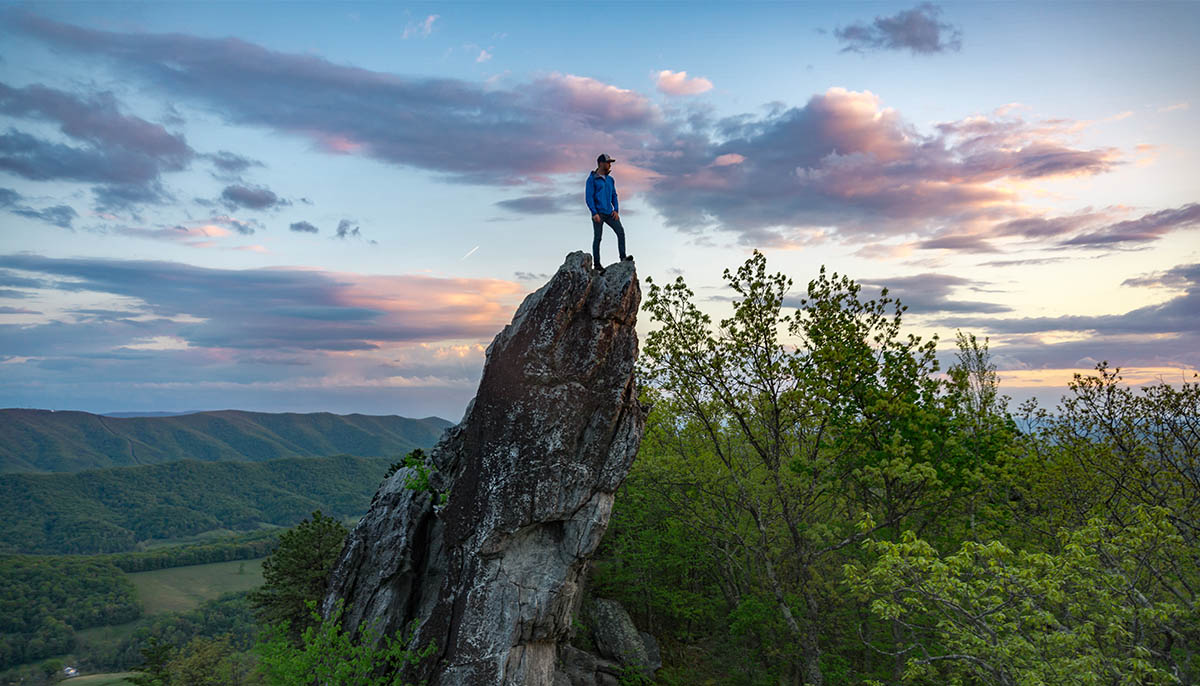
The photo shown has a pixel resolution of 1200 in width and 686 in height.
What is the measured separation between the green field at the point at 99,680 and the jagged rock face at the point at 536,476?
127 meters

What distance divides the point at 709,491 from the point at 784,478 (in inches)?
161

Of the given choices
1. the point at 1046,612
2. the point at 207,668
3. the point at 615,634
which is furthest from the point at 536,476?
the point at 207,668

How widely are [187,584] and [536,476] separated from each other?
212 m

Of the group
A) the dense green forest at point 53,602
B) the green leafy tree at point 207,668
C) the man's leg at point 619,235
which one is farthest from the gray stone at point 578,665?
the dense green forest at point 53,602

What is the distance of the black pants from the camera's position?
74.7ft

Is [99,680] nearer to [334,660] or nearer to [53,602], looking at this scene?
[53,602]

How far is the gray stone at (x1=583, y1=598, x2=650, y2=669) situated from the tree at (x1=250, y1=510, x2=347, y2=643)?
16.3 metres

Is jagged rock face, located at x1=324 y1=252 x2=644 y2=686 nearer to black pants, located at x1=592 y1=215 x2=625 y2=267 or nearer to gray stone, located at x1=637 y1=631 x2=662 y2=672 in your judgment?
black pants, located at x1=592 y1=215 x2=625 y2=267

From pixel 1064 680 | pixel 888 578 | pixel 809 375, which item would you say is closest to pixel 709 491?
pixel 809 375

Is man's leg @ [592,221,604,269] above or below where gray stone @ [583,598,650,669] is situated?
above

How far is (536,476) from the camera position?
71.4 feet

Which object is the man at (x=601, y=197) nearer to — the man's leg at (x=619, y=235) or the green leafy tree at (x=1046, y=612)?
the man's leg at (x=619, y=235)

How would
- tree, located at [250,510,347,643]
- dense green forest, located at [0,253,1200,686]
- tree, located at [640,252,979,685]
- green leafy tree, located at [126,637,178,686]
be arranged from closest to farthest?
dense green forest, located at [0,253,1200,686] < tree, located at [640,252,979,685] < tree, located at [250,510,347,643] < green leafy tree, located at [126,637,178,686]

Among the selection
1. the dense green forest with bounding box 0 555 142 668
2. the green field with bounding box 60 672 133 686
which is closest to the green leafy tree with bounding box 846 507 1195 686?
the green field with bounding box 60 672 133 686
